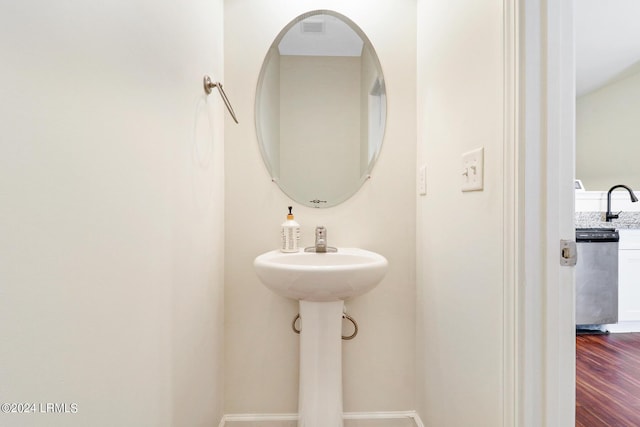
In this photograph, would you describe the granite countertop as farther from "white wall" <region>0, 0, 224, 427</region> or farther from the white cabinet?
"white wall" <region>0, 0, 224, 427</region>

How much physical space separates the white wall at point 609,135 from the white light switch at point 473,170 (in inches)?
142

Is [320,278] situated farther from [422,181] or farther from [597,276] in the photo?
[597,276]

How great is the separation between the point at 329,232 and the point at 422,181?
0.46 meters

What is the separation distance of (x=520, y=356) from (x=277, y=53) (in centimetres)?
142

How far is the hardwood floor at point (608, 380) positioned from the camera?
145 centimetres

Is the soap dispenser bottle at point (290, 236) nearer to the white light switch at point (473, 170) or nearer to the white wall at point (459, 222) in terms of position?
the white wall at point (459, 222)

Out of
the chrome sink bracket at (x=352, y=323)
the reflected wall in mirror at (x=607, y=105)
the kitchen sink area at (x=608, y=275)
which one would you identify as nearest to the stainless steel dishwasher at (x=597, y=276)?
the kitchen sink area at (x=608, y=275)

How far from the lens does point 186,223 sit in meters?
0.93

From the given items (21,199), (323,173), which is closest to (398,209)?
(323,173)

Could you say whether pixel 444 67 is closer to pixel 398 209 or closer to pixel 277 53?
pixel 398 209

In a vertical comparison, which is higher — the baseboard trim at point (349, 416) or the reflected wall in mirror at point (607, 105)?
the reflected wall in mirror at point (607, 105)

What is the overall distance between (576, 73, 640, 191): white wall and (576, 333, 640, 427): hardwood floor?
1.79 metres

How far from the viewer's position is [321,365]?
1.17 meters

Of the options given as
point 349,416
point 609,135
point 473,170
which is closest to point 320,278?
point 473,170
